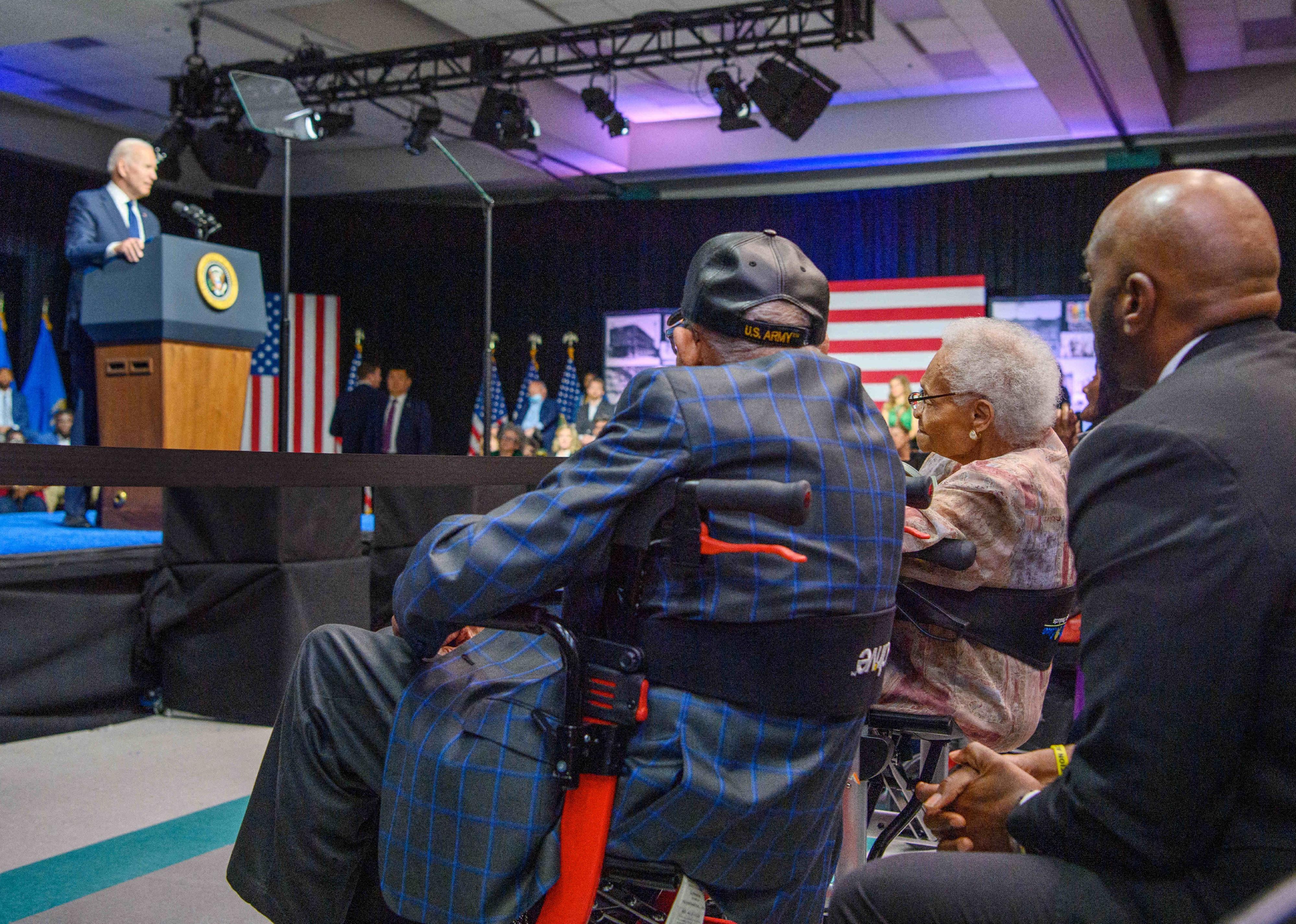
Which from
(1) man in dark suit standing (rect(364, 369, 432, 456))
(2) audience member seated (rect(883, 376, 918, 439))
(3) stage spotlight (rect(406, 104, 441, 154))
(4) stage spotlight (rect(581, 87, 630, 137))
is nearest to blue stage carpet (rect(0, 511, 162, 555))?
(3) stage spotlight (rect(406, 104, 441, 154))

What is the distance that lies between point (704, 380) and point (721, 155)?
8.74m

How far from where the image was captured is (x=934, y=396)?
1.71 metres

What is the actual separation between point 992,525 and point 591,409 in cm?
791

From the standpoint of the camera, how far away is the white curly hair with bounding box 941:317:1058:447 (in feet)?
5.44

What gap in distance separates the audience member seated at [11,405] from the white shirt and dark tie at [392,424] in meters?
2.65

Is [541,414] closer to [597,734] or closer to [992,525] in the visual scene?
[992,525]

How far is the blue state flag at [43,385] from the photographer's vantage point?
8680mm

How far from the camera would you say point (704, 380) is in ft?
3.64

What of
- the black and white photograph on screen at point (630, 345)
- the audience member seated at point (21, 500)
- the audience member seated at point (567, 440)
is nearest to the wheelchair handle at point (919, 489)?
the audience member seated at point (21, 500)

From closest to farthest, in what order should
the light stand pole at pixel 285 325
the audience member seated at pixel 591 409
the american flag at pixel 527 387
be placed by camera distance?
the light stand pole at pixel 285 325
the audience member seated at pixel 591 409
the american flag at pixel 527 387

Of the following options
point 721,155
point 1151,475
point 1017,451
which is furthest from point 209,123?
point 1151,475

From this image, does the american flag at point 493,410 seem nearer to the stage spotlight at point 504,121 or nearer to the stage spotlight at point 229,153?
the stage spotlight at point 229,153

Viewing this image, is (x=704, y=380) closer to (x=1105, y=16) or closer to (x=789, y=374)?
(x=789, y=374)

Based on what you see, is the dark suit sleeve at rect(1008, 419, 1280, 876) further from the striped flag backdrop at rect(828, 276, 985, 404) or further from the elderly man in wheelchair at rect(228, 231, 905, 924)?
the striped flag backdrop at rect(828, 276, 985, 404)
